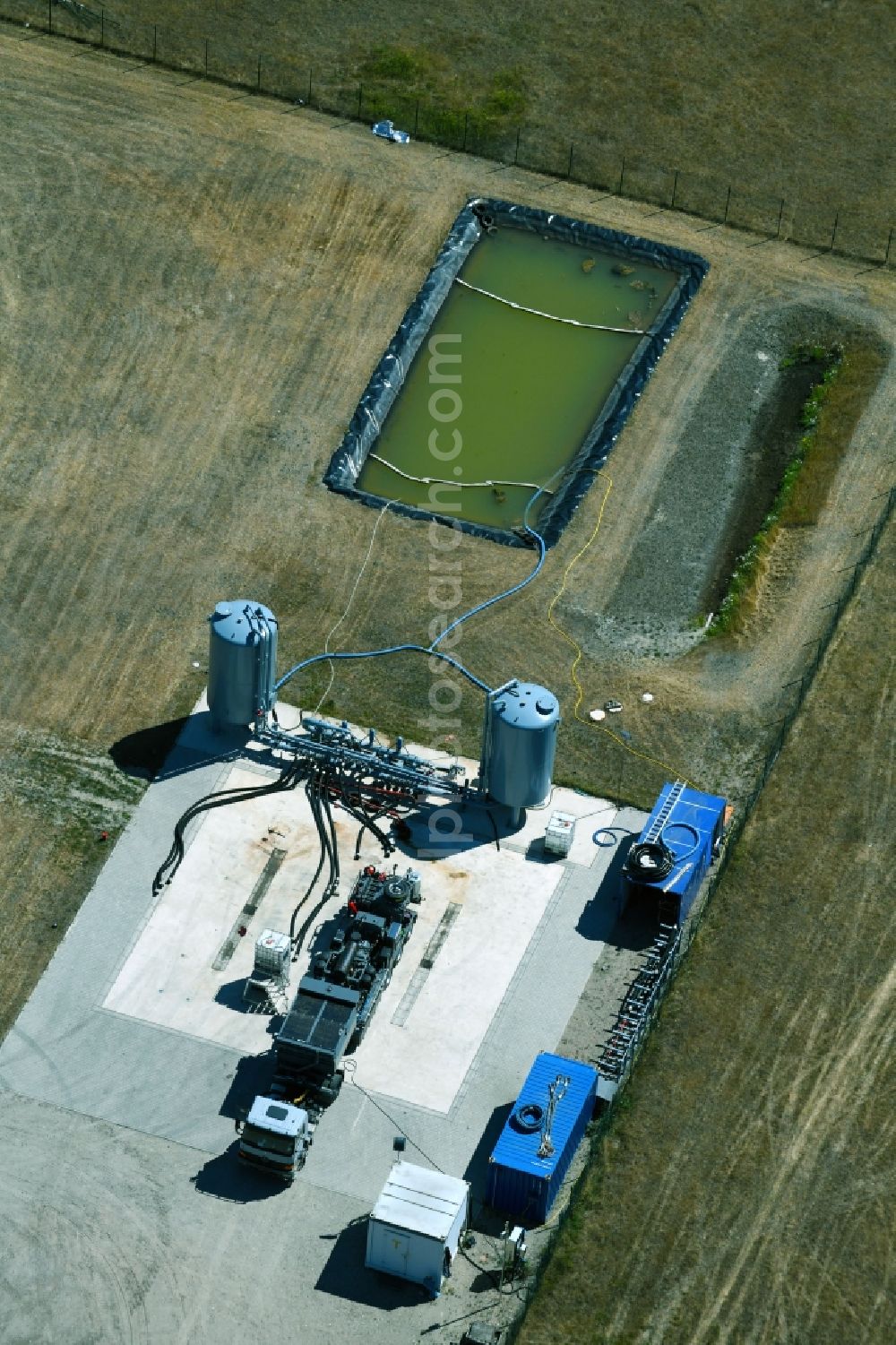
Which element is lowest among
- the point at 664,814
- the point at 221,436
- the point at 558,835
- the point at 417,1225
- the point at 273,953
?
the point at 417,1225

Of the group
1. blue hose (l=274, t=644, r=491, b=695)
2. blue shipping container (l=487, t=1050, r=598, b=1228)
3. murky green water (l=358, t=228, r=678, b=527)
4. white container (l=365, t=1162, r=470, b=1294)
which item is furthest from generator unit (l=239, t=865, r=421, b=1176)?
murky green water (l=358, t=228, r=678, b=527)

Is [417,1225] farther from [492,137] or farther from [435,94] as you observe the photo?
[435,94]

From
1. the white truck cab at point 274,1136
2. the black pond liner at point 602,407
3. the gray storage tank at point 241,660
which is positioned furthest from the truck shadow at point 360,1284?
the black pond liner at point 602,407

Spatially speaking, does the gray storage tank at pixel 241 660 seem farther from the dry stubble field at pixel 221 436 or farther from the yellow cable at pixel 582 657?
the yellow cable at pixel 582 657

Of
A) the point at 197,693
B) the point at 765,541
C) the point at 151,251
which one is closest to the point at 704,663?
the point at 765,541

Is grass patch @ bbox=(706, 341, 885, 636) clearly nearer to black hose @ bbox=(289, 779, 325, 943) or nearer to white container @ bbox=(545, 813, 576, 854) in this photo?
white container @ bbox=(545, 813, 576, 854)

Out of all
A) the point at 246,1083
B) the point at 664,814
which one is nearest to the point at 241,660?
the point at 664,814
